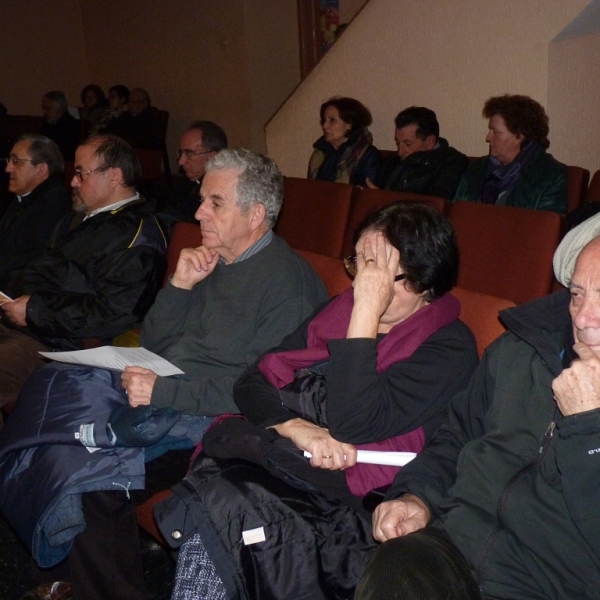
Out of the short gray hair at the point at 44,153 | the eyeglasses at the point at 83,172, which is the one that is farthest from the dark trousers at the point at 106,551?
the short gray hair at the point at 44,153

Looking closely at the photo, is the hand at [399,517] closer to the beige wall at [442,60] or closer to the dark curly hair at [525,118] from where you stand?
the dark curly hair at [525,118]

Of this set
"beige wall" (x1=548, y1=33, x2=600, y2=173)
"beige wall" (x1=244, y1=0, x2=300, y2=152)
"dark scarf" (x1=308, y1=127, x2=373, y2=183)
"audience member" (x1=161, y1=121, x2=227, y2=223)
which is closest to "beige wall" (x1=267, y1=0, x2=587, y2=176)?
"beige wall" (x1=548, y1=33, x2=600, y2=173)

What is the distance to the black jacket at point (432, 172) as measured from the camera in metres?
4.25

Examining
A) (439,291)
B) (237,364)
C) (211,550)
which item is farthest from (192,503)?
(439,291)

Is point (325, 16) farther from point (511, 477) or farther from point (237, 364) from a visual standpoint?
point (511, 477)

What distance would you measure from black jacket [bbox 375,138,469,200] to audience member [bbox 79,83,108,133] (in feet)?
19.4

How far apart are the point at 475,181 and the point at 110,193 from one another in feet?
6.79

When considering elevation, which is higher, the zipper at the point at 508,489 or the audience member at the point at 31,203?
the audience member at the point at 31,203

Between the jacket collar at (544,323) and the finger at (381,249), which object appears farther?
the finger at (381,249)

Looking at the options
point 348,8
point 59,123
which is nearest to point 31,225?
point 348,8

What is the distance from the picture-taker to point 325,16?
776 centimetres

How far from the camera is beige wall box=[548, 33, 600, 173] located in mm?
4059

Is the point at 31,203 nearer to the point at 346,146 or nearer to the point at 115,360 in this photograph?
the point at 115,360

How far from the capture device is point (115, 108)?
9086mm
